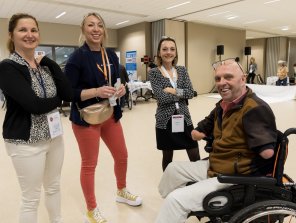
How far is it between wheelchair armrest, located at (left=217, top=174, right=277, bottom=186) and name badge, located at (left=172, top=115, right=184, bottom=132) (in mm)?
854

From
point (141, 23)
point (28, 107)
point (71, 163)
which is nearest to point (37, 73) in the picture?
point (28, 107)

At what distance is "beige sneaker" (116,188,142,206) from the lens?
2.06m

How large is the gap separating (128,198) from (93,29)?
1.26 metres

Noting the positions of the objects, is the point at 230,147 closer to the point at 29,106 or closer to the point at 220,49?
the point at 29,106

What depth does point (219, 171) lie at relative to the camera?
1.35 metres

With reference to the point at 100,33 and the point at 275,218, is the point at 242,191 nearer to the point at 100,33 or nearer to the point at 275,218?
the point at 275,218

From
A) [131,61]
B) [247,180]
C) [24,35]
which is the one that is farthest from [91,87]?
[131,61]

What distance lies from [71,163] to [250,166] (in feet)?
7.35

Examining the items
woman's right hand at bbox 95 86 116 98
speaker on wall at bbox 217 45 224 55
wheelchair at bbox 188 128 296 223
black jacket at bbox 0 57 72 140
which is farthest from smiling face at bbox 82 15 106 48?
speaker on wall at bbox 217 45 224 55

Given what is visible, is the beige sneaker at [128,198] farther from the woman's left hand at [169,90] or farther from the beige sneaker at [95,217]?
the woman's left hand at [169,90]

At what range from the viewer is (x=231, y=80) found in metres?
1.34

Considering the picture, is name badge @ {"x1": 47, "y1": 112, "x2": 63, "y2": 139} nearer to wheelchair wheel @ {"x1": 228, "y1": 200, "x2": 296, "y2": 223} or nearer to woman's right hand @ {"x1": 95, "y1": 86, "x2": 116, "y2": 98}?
woman's right hand @ {"x1": 95, "y1": 86, "x2": 116, "y2": 98}

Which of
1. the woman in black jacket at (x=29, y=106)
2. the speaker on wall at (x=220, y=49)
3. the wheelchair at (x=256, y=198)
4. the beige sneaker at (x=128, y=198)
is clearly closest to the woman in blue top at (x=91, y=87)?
the woman in black jacket at (x=29, y=106)

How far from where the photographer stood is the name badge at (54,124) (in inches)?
54.5
